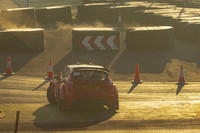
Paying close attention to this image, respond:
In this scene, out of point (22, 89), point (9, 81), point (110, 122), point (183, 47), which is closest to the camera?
point (110, 122)

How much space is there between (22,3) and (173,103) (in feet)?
154

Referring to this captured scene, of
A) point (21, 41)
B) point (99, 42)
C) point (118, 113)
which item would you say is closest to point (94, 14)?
point (99, 42)

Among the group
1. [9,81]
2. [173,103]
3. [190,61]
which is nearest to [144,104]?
[173,103]

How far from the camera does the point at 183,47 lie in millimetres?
31844

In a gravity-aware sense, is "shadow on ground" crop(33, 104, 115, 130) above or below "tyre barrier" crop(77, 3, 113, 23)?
above

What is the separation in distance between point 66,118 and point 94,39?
15662mm

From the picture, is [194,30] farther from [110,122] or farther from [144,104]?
[110,122]

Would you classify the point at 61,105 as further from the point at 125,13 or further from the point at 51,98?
the point at 125,13

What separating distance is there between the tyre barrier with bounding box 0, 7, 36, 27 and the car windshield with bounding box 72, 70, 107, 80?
90.5 feet

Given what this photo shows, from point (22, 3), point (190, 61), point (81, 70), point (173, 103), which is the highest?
point (81, 70)

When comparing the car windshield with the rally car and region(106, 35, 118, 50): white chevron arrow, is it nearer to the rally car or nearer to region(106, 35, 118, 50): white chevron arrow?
the rally car

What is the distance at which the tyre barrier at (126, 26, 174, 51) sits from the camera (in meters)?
30.6

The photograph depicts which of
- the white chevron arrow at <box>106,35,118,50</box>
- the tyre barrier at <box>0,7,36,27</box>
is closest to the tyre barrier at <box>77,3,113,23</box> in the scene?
the tyre barrier at <box>0,7,36,27</box>

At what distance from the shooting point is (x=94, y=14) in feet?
157
